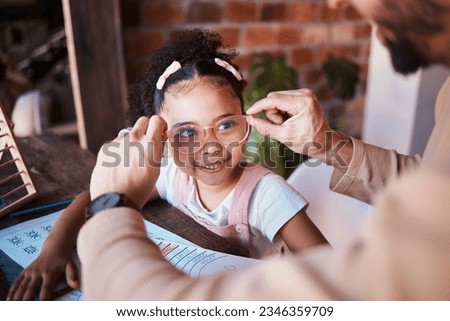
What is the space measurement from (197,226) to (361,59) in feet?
3.82

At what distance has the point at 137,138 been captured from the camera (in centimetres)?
50

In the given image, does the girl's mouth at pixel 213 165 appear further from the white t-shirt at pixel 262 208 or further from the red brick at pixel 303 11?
the red brick at pixel 303 11

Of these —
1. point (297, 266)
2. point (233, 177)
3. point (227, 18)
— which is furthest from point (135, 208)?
point (227, 18)

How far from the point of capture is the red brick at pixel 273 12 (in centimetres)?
141

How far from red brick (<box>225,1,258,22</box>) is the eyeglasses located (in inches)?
31.7

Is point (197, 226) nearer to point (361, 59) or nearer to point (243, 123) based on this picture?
point (243, 123)

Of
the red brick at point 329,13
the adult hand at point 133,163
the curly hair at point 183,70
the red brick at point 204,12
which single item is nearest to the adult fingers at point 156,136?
the adult hand at point 133,163

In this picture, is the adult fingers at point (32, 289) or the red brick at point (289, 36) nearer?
the adult fingers at point (32, 289)

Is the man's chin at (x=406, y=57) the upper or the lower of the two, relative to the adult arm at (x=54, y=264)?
upper

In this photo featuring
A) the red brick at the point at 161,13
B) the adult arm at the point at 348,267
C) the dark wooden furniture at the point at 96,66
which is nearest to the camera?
the adult arm at the point at 348,267

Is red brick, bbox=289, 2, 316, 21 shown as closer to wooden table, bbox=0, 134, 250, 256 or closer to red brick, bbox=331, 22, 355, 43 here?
red brick, bbox=331, 22, 355, 43

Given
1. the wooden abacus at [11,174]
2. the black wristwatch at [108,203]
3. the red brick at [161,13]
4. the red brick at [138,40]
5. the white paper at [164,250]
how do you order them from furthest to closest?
the red brick at [161,13]
the red brick at [138,40]
the wooden abacus at [11,174]
the white paper at [164,250]
the black wristwatch at [108,203]

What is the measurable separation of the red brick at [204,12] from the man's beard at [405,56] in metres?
0.90

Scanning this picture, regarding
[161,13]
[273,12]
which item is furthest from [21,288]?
[273,12]
